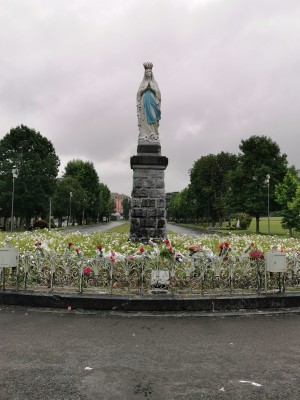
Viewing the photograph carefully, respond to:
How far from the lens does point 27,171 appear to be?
4431 centimetres

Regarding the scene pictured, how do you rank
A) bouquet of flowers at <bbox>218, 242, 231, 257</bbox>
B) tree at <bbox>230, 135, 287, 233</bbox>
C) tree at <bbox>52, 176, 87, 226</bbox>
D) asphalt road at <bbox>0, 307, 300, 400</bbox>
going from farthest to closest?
tree at <bbox>52, 176, 87, 226</bbox> → tree at <bbox>230, 135, 287, 233</bbox> → bouquet of flowers at <bbox>218, 242, 231, 257</bbox> → asphalt road at <bbox>0, 307, 300, 400</bbox>

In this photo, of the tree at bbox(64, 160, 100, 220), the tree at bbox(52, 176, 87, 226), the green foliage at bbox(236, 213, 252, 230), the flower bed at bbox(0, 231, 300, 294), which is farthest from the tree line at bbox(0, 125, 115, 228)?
the flower bed at bbox(0, 231, 300, 294)

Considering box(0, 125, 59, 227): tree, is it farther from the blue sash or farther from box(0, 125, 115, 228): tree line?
the blue sash

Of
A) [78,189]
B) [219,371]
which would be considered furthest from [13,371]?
[78,189]

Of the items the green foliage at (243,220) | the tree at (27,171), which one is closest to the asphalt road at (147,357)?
the tree at (27,171)

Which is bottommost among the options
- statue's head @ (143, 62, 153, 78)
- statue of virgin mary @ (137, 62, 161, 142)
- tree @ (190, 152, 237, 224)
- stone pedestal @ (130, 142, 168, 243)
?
stone pedestal @ (130, 142, 168, 243)

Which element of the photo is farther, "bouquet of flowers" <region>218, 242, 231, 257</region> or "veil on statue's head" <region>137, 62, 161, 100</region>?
"veil on statue's head" <region>137, 62, 161, 100</region>

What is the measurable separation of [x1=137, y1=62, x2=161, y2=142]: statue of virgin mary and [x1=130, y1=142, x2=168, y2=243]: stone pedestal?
47.8 inches

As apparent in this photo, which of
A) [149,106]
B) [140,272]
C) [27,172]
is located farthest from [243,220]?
[140,272]

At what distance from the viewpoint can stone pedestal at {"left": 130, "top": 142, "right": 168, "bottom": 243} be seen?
45.0ft

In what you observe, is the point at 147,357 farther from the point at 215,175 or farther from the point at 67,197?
the point at 67,197

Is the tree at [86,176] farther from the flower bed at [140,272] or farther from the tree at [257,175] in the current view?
the flower bed at [140,272]

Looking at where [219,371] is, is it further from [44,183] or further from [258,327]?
[44,183]

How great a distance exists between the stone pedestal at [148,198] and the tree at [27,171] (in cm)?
3335
